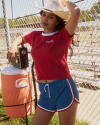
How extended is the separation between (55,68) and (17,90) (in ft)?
2.64

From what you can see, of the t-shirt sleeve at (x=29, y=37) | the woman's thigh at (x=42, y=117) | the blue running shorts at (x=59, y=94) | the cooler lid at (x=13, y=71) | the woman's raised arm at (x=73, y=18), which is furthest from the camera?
the cooler lid at (x=13, y=71)

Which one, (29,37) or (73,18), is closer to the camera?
(73,18)

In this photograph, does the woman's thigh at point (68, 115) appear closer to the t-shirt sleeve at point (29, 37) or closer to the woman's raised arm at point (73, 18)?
the woman's raised arm at point (73, 18)

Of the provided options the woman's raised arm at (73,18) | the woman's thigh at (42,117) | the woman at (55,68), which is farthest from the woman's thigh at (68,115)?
the woman's raised arm at (73,18)

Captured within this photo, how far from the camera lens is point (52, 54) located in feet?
4.93

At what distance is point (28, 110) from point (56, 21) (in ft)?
4.35

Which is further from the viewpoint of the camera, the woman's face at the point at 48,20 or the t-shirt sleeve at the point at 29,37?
the t-shirt sleeve at the point at 29,37

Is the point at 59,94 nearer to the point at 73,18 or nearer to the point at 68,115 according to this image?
the point at 68,115

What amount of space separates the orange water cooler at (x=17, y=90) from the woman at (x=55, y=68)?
542mm

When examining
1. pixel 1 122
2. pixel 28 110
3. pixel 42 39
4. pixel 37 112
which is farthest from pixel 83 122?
pixel 42 39

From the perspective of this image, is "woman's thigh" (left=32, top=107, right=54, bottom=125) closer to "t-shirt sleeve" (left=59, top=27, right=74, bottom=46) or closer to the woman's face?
"t-shirt sleeve" (left=59, top=27, right=74, bottom=46)

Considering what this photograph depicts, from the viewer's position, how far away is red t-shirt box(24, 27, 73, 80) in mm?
1508

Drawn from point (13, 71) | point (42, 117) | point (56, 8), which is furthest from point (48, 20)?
point (42, 117)

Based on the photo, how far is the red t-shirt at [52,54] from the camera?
151 cm
